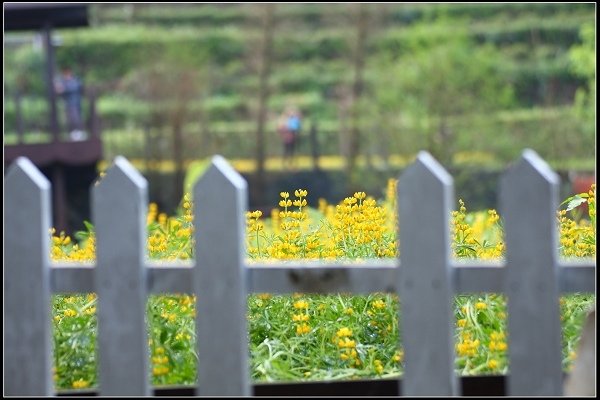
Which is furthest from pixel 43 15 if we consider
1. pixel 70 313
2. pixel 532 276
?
pixel 532 276

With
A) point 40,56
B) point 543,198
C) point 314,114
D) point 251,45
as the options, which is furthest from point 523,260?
point 314,114

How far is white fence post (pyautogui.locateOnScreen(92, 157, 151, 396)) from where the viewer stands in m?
2.92

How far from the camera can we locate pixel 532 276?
2799 mm

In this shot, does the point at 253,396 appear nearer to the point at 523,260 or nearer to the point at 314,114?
the point at 523,260

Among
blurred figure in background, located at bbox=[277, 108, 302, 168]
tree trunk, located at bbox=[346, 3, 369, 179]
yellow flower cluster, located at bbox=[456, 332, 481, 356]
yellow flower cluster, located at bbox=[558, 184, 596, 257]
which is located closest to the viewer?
yellow flower cluster, located at bbox=[456, 332, 481, 356]

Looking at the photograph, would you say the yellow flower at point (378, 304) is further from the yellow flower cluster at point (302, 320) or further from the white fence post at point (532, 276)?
the white fence post at point (532, 276)

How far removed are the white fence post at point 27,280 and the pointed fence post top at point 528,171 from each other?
A: 115cm

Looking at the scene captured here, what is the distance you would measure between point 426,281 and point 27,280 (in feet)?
3.29

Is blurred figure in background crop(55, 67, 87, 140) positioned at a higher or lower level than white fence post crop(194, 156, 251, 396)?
higher

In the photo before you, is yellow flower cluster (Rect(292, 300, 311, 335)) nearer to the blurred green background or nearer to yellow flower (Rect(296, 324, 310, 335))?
yellow flower (Rect(296, 324, 310, 335))

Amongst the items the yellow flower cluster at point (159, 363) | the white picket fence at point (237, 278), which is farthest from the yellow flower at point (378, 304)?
the white picket fence at point (237, 278)

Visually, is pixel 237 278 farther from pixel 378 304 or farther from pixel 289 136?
pixel 289 136

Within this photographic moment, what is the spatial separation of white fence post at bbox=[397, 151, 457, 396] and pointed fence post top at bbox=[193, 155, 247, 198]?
1.29ft

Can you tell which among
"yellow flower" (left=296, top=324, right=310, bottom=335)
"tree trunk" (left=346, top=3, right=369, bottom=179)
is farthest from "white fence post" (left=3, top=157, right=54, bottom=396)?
"tree trunk" (left=346, top=3, right=369, bottom=179)
